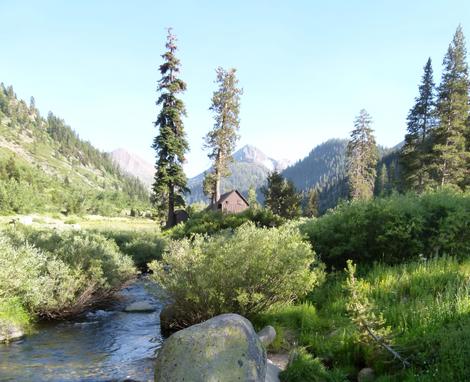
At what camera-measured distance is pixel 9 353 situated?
8234 millimetres

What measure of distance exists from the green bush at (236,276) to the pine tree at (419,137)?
34010 mm

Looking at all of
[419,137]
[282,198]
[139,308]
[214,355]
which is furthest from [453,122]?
[214,355]

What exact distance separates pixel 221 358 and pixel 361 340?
8.33 ft

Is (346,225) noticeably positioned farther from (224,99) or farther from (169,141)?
(224,99)

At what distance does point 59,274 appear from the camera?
1114cm

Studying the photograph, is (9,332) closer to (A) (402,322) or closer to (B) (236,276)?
(B) (236,276)

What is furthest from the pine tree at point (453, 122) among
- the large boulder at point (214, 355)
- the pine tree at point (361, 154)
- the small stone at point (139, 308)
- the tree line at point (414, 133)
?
the large boulder at point (214, 355)

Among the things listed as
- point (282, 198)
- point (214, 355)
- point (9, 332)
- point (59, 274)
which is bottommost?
point (9, 332)

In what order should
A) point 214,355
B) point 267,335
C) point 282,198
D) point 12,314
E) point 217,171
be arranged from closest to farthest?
point 214,355 → point 267,335 → point 12,314 → point 217,171 → point 282,198

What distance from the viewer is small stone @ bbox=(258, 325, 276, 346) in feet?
24.5

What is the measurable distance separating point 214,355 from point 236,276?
3.20m

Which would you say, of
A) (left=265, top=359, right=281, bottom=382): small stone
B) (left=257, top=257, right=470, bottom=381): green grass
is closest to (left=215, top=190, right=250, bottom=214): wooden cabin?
(left=257, top=257, right=470, bottom=381): green grass

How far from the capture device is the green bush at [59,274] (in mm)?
10055

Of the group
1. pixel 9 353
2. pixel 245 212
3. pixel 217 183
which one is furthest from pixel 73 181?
pixel 9 353
